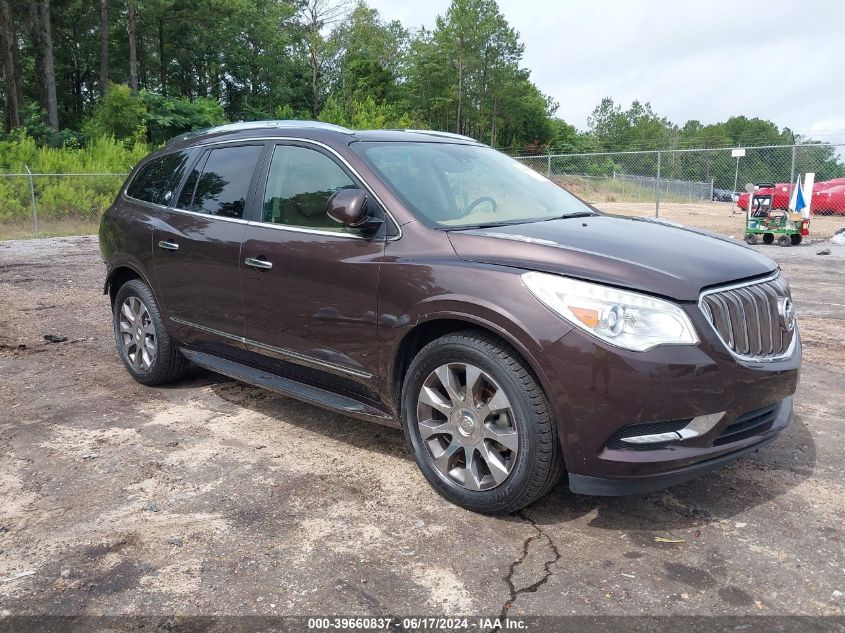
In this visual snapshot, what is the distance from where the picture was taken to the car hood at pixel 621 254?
9.80ft

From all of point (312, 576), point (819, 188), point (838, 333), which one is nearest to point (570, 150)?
point (819, 188)

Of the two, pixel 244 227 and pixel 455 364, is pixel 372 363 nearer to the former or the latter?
pixel 455 364

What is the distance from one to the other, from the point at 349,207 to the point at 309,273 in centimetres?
53

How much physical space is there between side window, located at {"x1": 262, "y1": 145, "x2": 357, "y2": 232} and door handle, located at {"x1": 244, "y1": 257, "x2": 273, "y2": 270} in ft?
0.78

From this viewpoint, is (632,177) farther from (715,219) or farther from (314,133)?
(314,133)

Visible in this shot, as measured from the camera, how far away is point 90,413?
15.8 ft

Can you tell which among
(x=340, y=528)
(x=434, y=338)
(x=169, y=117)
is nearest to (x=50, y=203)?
(x=169, y=117)

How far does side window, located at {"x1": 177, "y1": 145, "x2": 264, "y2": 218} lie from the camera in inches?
177

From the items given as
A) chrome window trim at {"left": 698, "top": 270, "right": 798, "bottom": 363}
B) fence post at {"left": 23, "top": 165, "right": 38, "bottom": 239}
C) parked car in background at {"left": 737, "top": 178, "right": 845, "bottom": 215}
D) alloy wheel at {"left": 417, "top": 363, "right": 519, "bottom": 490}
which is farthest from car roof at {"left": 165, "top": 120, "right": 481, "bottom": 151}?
parked car in background at {"left": 737, "top": 178, "right": 845, "bottom": 215}

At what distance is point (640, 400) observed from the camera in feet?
9.37

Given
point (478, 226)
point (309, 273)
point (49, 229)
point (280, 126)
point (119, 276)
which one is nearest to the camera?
point (478, 226)

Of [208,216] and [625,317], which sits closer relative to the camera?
[625,317]

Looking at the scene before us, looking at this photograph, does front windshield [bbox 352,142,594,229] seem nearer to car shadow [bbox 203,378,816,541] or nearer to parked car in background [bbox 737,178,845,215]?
car shadow [bbox 203,378,816,541]

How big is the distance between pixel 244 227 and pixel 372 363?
1296mm
